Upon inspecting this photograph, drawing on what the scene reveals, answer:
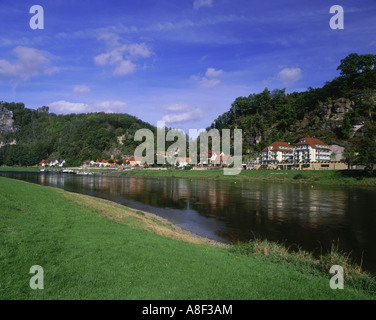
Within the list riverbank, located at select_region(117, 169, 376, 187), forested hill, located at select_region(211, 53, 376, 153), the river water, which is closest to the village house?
riverbank, located at select_region(117, 169, 376, 187)

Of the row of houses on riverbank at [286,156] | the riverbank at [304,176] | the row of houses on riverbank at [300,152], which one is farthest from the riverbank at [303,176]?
Result: the row of houses on riverbank at [300,152]

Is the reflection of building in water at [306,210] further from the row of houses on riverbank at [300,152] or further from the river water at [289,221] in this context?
the row of houses on riverbank at [300,152]

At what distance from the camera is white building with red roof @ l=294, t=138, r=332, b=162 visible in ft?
294

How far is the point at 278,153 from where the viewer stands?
95.2 metres

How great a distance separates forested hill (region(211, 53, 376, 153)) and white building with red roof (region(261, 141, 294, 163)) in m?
→ 11.4

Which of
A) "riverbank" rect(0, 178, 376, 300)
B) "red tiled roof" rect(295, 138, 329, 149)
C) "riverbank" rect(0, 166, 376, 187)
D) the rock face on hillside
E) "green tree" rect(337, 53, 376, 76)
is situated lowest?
"riverbank" rect(0, 166, 376, 187)

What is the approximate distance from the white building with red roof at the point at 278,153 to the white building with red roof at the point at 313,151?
4717mm

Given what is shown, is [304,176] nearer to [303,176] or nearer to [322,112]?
[303,176]

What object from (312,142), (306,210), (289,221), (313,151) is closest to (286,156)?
(313,151)

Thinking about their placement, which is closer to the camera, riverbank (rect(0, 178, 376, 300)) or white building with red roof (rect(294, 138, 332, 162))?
riverbank (rect(0, 178, 376, 300))

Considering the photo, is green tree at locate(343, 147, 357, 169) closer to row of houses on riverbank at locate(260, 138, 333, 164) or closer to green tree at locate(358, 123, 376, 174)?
green tree at locate(358, 123, 376, 174)
